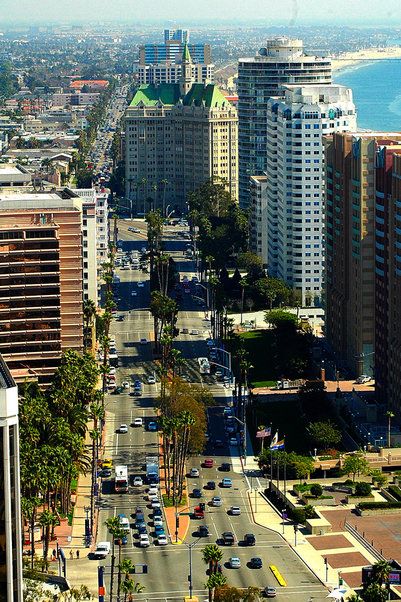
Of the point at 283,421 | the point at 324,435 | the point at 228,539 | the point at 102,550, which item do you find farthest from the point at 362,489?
the point at 102,550

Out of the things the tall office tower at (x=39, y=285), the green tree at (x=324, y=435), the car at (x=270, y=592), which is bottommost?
the car at (x=270, y=592)

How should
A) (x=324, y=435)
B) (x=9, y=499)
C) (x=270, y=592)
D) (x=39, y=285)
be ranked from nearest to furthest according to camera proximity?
1. (x=9, y=499)
2. (x=270, y=592)
3. (x=324, y=435)
4. (x=39, y=285)

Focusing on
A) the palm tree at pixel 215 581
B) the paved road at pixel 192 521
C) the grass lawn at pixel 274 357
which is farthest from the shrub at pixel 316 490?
the grass lawn at pixel 274 357

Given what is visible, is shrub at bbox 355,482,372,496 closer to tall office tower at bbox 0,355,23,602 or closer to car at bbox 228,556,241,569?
car at bbox 228,556,241,569

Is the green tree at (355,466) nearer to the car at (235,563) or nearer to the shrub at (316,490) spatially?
the shrub at (316,490)

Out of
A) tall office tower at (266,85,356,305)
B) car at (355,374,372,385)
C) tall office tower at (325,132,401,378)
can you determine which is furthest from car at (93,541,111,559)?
tall office tower at (266,85,356,305)

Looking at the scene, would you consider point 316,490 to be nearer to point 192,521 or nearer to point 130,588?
point 192,521
